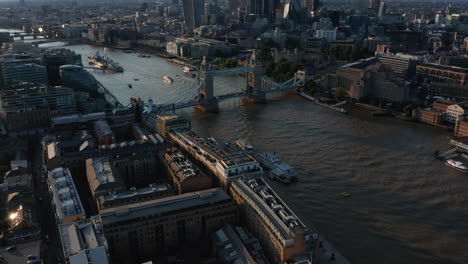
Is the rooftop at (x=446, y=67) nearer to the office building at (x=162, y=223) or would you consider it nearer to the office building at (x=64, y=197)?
the office building at (x=162, y=223)

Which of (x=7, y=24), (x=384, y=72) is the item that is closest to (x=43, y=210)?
(x=384, y=72)

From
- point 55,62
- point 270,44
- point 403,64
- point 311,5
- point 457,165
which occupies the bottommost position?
point 457,165

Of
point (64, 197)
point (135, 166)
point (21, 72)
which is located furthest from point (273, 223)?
point (21, 72)

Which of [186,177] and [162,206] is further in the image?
[186,177]

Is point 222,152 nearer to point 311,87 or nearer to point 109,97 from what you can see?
point 109,97

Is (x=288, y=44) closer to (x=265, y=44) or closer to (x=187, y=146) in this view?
(x=265, y=44)

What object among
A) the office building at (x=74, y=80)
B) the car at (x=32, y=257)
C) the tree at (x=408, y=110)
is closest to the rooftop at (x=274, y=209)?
the car at (x=32, y=257)
